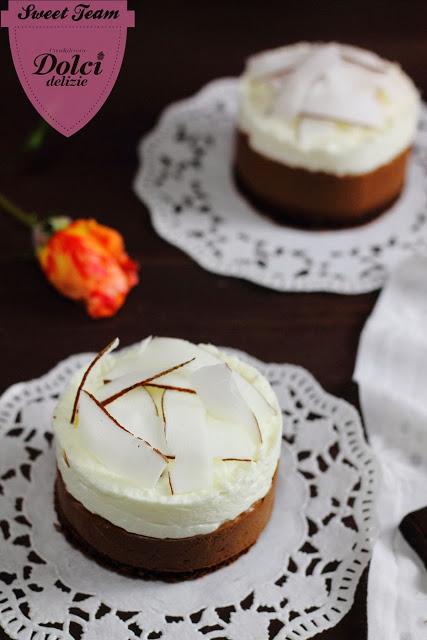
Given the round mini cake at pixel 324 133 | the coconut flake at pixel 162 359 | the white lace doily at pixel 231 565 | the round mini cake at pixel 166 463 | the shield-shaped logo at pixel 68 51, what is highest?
the shield-shaped logo at pixel 68 51

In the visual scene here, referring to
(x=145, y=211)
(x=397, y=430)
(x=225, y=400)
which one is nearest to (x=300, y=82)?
(x=145, y=211)

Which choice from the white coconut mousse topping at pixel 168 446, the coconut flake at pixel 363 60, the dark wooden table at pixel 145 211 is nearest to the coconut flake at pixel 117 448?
the white coconut mousse topping at pixel 168 446

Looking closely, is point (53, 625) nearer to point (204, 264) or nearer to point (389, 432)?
point (389, 432)

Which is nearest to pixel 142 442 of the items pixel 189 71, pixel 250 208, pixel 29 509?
pixel 29 509

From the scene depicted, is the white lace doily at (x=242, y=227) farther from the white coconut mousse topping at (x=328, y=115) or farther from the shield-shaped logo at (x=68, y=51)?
the shield-shaped logo at (x=68, y=51)

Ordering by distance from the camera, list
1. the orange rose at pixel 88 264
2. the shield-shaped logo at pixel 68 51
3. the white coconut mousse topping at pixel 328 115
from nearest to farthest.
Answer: the shield-shaped logo at pixel 68 51 → the orange rose at pixel 88 264 → the white coconut mousse topping at pixel 328 115

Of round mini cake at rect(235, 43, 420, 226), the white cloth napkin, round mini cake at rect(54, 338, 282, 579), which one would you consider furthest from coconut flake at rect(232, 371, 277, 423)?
round mini cake at rect(235, 43, 420, 226)
